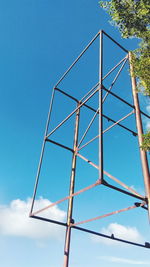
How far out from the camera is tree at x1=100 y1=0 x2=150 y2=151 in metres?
5.71

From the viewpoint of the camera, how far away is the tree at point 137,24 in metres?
5.71

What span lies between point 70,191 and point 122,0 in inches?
270

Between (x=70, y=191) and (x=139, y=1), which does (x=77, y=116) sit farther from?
(x=139, y=1)

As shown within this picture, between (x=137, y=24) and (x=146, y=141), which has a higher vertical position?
(x=137, y=24)

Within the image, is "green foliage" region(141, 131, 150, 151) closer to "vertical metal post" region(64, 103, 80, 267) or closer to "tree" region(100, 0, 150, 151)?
"tree" region(100, 0, 150, 151)

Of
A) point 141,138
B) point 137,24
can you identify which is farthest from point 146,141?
point 137,24

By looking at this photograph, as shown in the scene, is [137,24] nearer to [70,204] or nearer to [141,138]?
[141,138]

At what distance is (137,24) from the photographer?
6.14 m

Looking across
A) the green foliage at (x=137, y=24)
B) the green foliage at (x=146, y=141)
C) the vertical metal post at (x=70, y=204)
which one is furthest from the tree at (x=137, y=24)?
the vertical metal post at (x=70, y=204)

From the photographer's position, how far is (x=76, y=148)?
8.62 metres

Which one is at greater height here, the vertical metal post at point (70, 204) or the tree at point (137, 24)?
the tree at point (137, 24)

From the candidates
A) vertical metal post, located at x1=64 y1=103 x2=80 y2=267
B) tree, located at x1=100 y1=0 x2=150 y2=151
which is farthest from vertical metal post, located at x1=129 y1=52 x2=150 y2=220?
vertical metal post, located at x1=64 y1=103 x2=80 y2=267

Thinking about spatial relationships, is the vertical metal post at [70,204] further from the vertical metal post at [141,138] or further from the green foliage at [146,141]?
the green foliage at [146,141]

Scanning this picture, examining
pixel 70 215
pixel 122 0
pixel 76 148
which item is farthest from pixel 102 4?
pixel 70 215
